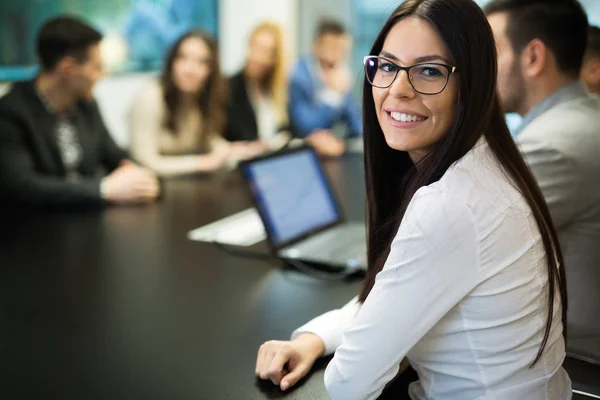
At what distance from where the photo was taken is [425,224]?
909mm

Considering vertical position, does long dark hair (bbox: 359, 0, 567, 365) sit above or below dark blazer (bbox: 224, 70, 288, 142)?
above

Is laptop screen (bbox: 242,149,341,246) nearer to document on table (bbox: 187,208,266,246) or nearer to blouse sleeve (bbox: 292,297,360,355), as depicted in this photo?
document on table (bbox: 187,208,266,246)

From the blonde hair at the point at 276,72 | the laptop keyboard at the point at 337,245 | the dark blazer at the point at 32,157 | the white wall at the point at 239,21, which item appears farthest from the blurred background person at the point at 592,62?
the white wall at the point at 239,21

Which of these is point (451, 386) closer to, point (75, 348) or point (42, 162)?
point (75, 348)

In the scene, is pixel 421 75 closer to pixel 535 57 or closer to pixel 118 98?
pixel 535 57

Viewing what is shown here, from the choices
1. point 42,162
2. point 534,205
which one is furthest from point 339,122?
point 534,205

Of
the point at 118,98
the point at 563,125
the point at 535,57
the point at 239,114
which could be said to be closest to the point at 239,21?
the point at 239,114

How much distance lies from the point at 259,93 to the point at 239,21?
1.10 meters

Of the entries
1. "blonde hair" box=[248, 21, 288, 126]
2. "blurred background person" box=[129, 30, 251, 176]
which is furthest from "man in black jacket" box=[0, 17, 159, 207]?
"blonde hair" box=[248, 21, 288, 126]

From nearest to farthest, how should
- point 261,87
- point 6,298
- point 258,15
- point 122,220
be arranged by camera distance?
point 6,298 < point 122,220 < point 261,87 < point 258,15

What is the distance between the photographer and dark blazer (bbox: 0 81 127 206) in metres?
→ 2.27

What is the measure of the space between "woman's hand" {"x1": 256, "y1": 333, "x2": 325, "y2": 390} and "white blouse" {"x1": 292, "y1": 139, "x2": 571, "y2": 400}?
14 centimetres

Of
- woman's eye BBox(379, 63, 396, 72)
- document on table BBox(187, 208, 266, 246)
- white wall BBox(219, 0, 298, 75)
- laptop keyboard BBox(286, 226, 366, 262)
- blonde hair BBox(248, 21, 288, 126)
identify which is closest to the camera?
woman's eye BBox(379, 63, 396, 72)

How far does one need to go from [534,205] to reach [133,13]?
324 cm
